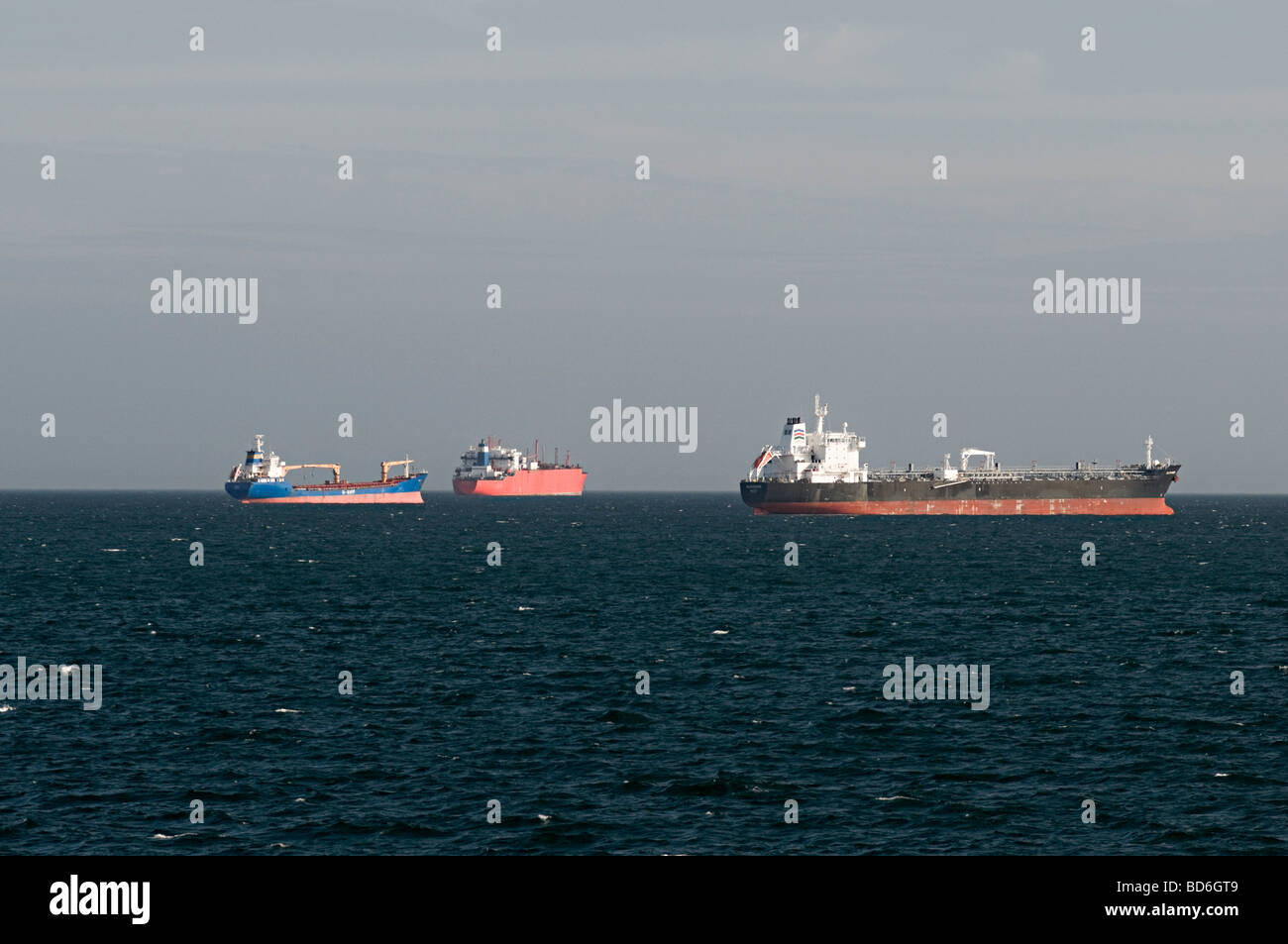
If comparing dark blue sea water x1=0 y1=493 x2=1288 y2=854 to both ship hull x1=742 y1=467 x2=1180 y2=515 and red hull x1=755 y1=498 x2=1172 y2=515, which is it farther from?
red hull x1=755 y1=498 x2=1172 y2=515

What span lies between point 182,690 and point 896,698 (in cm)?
2504

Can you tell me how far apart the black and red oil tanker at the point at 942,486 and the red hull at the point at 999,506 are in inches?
5.7

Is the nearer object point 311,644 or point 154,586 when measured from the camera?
point 311,644

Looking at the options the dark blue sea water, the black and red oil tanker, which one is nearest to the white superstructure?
the black and red oil tanker

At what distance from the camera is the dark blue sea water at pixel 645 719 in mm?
26859

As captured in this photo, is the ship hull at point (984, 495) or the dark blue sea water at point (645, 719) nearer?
the dark blue sea water at point (645, 719)

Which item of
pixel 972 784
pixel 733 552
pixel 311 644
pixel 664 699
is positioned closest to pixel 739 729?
pixel 664 699

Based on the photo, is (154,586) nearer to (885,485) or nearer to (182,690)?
(182,690)

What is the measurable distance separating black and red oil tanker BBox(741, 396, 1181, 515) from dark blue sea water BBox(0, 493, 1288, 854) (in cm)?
9119

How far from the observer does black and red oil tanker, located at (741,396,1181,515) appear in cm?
17825

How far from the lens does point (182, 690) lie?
4331 centimetres

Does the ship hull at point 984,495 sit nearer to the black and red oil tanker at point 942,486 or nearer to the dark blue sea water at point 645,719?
the black and red oil tanker at point 942,486

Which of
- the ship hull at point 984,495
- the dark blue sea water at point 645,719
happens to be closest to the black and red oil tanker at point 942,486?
the ship hull at point 984,495

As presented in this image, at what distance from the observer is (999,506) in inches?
7185
